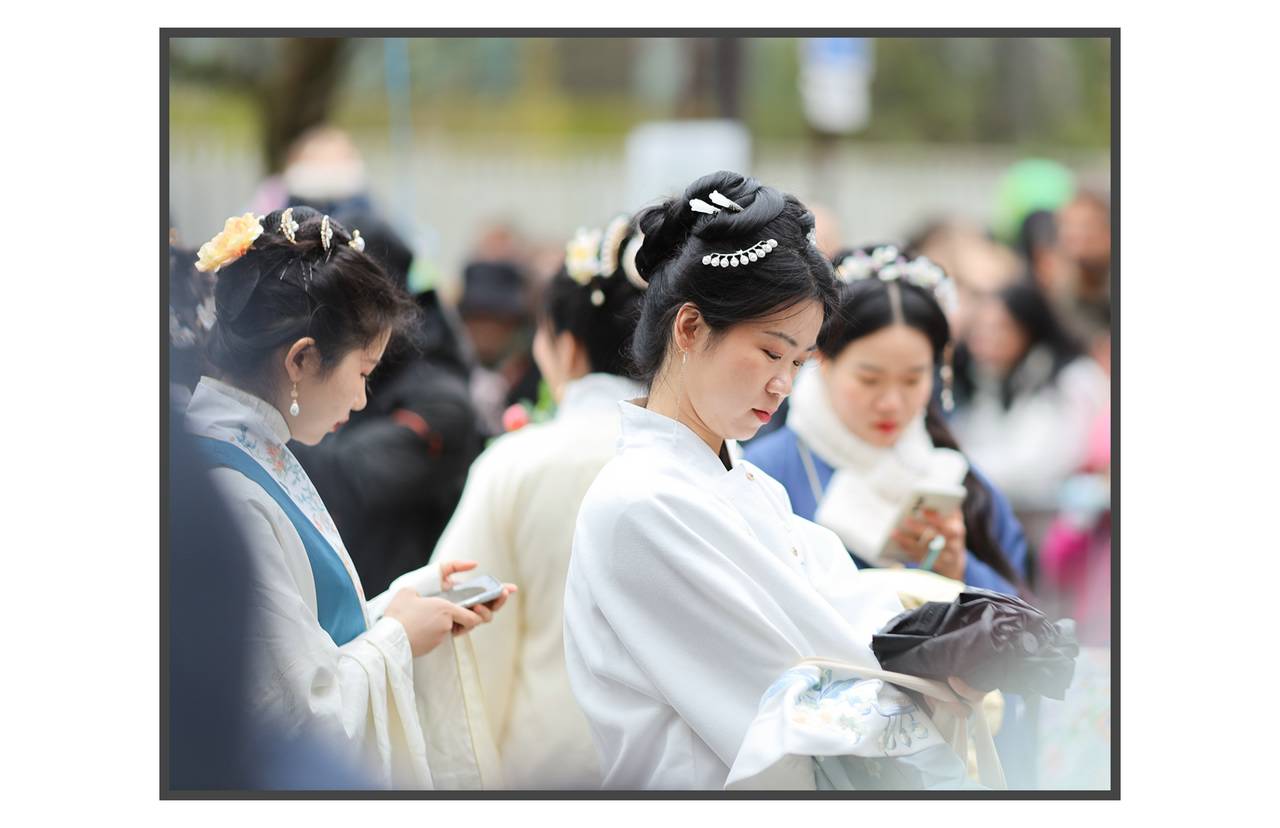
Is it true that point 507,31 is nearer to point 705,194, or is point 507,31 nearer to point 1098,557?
point 705,194

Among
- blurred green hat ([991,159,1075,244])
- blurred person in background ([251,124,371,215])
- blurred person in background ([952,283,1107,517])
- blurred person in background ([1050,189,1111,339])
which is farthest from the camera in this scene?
blurred green hat ([991,159,1075,244])

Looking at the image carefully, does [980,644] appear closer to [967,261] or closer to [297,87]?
[967,261]

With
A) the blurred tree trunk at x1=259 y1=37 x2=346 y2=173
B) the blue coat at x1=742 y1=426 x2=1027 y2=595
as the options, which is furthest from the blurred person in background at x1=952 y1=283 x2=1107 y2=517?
the blurred tree trunk at x1=259 y1=37 x2=346 y2=173

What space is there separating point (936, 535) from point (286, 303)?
5.00ft

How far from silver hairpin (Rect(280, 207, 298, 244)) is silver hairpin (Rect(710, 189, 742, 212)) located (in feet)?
2.22

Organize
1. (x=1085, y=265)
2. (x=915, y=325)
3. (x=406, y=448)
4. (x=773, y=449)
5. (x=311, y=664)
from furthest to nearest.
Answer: (x=1085, y=265) < (x=406, y=448) < (x=773, y=449) < (x=915, y=325) < (x=311, y=664)

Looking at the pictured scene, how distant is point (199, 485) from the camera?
226 cm

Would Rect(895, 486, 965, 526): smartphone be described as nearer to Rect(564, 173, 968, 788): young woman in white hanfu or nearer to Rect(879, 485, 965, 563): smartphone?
Rect(879, 485, 965, 563): smartphone

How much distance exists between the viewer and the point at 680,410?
7.18 feet

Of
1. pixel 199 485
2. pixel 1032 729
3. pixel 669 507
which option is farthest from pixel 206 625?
pixel 1032 729

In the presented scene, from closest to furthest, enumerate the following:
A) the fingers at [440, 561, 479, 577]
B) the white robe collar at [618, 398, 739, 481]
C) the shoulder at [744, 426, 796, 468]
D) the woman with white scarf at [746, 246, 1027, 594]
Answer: the white robe collar at [618, 398, 739, 481] < the fingers at [440, 561, 479, 577] < the woman with white scarf at [746, 246, 1027, 594] < the shoulder at [744, 426, 796, 468]

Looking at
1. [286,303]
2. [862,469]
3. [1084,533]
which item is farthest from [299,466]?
[1084,533]

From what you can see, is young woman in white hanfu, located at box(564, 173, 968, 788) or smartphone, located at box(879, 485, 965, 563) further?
smartphone, located at box(879, 485, 965, 563)

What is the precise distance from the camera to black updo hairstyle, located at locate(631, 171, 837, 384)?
2.09 meters
